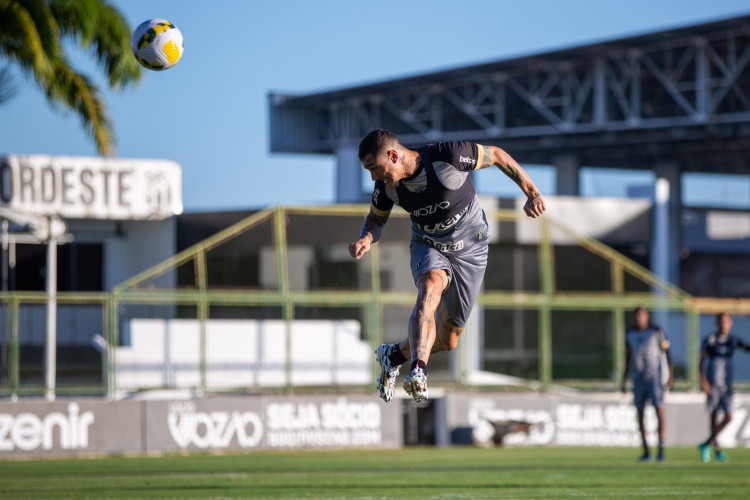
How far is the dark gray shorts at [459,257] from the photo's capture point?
886cm

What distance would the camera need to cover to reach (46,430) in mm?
17125

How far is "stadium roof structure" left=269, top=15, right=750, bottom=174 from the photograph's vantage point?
3800 centimetres

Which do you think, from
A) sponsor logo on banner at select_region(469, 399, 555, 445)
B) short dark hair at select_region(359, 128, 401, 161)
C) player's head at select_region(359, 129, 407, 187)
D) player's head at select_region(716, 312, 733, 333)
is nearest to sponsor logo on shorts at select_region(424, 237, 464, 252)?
player's head at select_region(359, 129, 407, 187)

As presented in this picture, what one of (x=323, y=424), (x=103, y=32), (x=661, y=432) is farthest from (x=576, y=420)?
(x=103, y=32)

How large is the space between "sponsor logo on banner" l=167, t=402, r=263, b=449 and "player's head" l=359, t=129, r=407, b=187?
10867 mm

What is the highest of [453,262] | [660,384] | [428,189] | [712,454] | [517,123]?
[517,123]

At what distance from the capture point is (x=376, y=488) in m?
11.2

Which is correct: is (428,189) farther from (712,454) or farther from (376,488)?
(712,454)

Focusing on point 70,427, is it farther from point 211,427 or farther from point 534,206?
point 534,206

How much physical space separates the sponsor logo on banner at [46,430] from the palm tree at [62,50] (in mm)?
5848

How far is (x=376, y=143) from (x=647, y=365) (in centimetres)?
905

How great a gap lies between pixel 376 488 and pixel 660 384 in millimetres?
6210

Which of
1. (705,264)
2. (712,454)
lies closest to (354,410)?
(712,454)

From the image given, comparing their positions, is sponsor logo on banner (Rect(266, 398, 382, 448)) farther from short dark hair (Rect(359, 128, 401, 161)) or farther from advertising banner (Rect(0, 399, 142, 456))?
short dark hair (Rect(359, 128, 401, 161))
